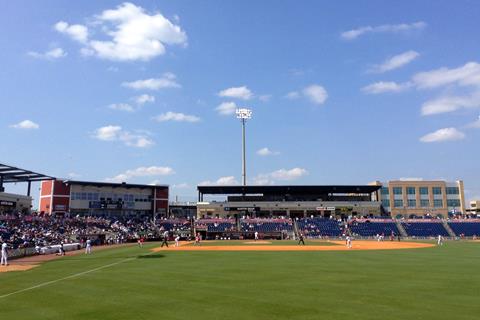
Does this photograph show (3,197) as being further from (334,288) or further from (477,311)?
(477,311)

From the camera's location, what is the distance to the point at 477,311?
13570 millimetres

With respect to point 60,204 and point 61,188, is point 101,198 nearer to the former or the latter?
point 60,204

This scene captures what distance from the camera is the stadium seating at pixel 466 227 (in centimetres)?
7936

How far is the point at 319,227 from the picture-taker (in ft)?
282

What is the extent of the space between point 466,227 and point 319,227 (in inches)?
1225

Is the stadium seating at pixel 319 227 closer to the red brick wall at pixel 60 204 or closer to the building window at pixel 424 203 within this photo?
the building window at pixel 424 203

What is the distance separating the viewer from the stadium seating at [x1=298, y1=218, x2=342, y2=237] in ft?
267

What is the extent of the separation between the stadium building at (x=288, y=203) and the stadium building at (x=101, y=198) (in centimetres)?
1174

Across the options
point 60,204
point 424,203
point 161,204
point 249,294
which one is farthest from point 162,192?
point 249,294

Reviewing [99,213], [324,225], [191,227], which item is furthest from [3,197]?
[324,225]

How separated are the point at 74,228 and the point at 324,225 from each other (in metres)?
51.2

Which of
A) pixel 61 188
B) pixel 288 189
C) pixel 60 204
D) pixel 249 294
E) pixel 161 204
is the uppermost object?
pixel 288 189

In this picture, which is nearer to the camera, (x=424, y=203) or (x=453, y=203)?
(x=424, y=203)

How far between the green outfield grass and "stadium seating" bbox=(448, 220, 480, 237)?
61561 mm
